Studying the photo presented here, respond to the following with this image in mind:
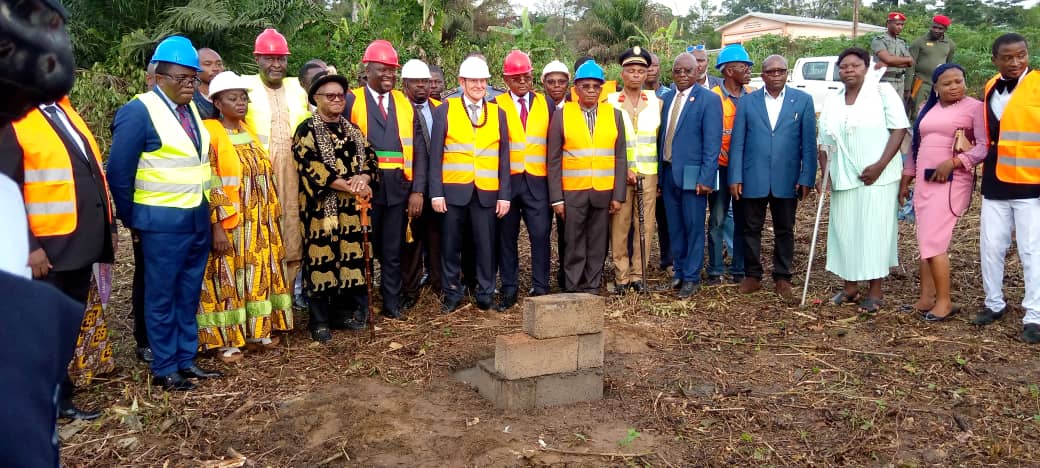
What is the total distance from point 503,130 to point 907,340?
3.34 metres

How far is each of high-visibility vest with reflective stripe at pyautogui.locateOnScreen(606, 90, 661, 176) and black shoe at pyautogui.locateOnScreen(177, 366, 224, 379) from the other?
146 inches

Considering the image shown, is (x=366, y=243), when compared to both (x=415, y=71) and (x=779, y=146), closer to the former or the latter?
(x=415, y=71)

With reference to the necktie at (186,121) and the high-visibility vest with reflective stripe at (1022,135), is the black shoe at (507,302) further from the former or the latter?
the high-visibility vest with reflective stripe at (1022,135)

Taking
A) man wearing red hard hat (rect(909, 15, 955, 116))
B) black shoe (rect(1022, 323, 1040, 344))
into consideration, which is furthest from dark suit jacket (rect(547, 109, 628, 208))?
man wearing red hard hat (rect(909, 15, 955, 116))

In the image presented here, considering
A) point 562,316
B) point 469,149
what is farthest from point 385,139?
→ point 562,316

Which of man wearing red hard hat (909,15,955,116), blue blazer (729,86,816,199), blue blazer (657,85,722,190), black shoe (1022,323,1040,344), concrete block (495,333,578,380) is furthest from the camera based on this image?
man wearing red hard hat (909,15,955,116)

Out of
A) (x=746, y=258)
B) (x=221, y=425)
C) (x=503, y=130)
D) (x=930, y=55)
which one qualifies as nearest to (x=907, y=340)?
(x=746, y=258)

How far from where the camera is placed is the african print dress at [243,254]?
4.81 meters

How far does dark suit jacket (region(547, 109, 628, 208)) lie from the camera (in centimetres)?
617

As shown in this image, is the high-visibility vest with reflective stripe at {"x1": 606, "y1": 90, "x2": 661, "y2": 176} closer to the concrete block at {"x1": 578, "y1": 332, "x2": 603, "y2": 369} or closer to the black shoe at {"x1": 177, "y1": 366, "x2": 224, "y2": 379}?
the concrete block at {"x1": 578, "y1": 332, "x2": 603, "y2": 369}

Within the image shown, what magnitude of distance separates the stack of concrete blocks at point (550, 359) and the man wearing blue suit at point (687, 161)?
2.36 meters

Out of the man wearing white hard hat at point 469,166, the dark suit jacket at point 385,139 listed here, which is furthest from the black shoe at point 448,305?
the dark suit jacket at point 385,139

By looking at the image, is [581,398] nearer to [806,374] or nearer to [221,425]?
[806,374]

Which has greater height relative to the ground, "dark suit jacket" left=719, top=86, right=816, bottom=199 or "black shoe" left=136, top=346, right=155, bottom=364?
"dark suit jacket" left=719, top=86, right=816, bottom=199
